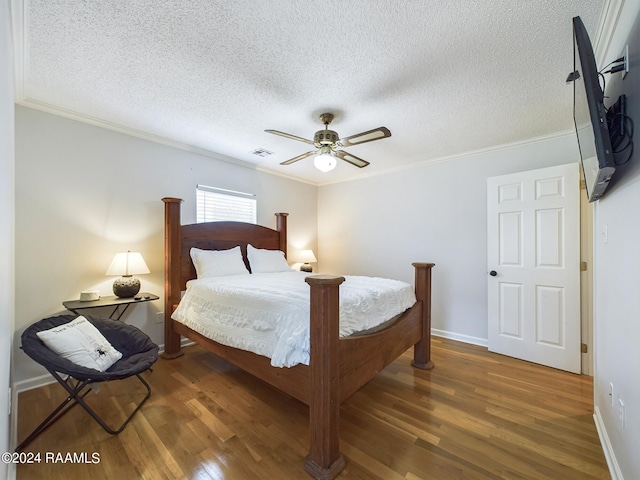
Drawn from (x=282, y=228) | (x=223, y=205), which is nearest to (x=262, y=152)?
(x=223, y=205)

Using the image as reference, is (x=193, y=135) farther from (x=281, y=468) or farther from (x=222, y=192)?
(x=281, y=468)

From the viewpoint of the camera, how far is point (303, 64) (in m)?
1.84

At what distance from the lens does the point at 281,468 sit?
149 cm

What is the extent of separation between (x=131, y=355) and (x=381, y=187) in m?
3.69

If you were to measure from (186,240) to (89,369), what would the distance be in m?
1.70

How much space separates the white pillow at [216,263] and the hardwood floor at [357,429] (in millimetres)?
1047

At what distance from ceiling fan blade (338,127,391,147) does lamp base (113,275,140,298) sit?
2395mm

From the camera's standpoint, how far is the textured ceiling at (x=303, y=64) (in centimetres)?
145

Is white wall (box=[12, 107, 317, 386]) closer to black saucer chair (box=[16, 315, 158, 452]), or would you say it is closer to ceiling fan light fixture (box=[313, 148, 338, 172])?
black saucer chair (box=[16, 315, 158, 452])

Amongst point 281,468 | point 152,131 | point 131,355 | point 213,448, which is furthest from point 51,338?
point 152,131

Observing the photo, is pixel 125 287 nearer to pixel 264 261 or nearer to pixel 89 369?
pixel 89 369

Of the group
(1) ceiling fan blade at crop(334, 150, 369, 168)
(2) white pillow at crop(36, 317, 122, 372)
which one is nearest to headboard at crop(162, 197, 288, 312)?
(2) white pillow at crop(36, 317, 122, 372)

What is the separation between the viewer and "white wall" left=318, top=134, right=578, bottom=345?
328 centimetres

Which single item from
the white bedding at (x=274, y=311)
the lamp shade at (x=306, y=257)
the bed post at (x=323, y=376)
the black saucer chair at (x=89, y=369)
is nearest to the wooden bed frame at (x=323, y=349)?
the bed post at (x=323, y=376)
